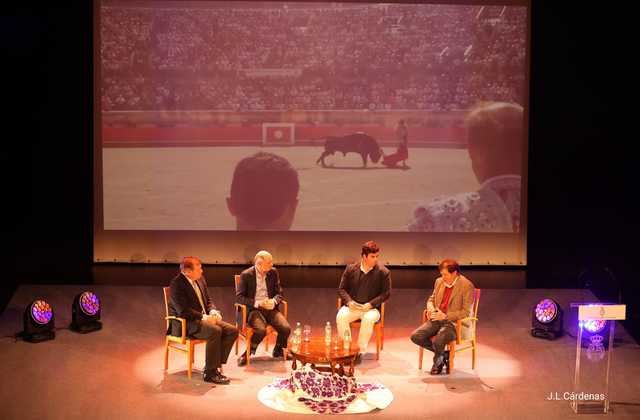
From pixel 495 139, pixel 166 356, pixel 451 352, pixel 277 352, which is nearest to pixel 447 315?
pixel 451 352

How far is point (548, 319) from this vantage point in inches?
310

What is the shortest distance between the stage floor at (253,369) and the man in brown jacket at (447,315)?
201 millimetres

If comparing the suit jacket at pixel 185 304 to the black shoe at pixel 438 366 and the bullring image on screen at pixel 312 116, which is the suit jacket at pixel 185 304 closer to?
the black shoe at pixel 438 366

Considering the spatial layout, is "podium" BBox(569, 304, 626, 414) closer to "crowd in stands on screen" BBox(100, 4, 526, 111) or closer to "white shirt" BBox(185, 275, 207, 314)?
"white shirt" BBox(185, 275, 207, 314)

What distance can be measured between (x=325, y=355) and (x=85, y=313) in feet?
8.77

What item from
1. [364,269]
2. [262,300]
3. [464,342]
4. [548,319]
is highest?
[364,269]

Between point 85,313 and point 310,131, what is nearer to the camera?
point 85,313

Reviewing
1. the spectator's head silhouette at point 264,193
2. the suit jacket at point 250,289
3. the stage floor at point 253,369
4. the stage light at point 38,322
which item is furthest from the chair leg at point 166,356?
the spectator's head silhouette at point 264,193

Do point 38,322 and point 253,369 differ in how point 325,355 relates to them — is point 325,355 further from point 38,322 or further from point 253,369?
point 38,322

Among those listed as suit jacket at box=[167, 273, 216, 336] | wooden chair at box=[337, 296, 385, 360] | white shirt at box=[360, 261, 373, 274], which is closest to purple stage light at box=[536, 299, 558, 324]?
wooden chair at box=[337, 296, 385, 360]

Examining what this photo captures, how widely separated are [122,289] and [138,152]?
2.21m

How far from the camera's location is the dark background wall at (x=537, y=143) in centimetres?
1014

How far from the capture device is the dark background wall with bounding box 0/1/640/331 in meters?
10.1

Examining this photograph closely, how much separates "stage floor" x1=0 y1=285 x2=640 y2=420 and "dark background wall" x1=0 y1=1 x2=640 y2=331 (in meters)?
1.43
